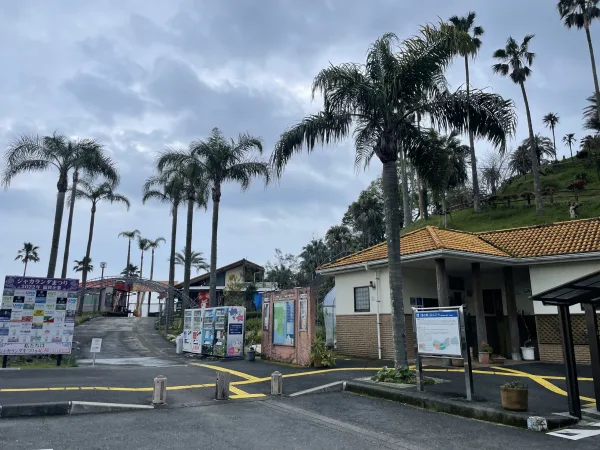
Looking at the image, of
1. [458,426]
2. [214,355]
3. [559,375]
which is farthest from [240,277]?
[458,426]

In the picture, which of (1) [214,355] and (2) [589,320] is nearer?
(2) [589,320]

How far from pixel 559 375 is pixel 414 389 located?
558 centimetres

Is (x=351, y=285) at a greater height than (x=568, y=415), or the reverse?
(x=351, y=285)

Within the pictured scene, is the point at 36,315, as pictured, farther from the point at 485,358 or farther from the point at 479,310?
the point at 479,310

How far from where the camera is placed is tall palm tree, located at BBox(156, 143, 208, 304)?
23.8 metres

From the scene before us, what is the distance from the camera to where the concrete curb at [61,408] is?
7.92 metres

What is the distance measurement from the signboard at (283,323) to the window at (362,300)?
3.69m

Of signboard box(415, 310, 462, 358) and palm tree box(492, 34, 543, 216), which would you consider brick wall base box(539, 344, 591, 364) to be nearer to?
signboard box(415, 310, 462, 358)

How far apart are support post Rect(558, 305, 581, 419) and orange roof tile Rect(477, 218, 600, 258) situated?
787 cm

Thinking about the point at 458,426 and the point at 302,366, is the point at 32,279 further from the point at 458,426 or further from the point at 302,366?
the point at 458,426

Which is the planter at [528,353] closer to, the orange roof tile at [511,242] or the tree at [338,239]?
the orange roof tile at [511,242]

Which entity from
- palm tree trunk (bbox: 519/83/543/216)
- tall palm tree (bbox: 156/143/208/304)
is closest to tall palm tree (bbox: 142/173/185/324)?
tall palm tree (bbox: 156/143/208/304)

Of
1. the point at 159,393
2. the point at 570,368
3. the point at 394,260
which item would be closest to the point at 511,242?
the point at 394,260

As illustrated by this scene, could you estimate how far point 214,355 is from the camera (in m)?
18.2
